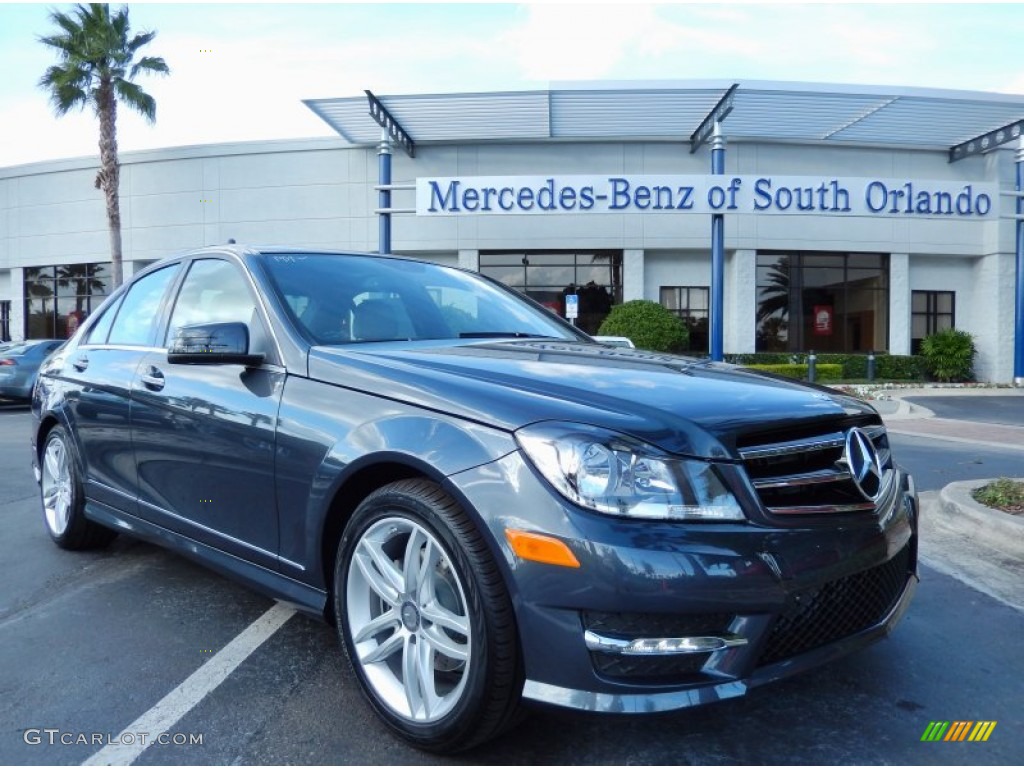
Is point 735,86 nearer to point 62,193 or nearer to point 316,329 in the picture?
point 316,329

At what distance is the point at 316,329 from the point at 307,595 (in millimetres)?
1026

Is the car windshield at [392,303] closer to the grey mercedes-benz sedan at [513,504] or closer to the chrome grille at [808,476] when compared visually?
the grey mercedes-benz sedan at [513,504]

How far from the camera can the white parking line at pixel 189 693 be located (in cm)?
241

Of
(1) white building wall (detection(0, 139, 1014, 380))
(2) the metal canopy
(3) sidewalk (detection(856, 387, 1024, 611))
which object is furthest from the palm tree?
(3) sidewalk (detection(856, 387, 1024, 611))

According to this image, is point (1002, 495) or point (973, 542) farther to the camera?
point (1002, 495)

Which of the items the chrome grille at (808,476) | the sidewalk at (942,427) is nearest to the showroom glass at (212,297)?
the chrome grille at (808,476)

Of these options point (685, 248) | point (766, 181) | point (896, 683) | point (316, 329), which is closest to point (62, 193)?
point (685, 248)

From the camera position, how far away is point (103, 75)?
23531 millimetres

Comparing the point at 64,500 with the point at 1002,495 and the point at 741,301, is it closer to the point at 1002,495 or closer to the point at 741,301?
the point at 1002,495

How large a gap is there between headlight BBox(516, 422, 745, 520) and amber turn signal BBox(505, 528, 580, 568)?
13 cm

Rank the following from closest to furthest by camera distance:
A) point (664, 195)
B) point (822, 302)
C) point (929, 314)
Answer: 1. point (664, 195)
2. point (822, 302)
3. point (929, 314)

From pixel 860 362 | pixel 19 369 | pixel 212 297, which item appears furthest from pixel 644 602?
pixel 860 362

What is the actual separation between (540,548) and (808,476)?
2.84 ft

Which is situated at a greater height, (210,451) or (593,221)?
(593,221)
